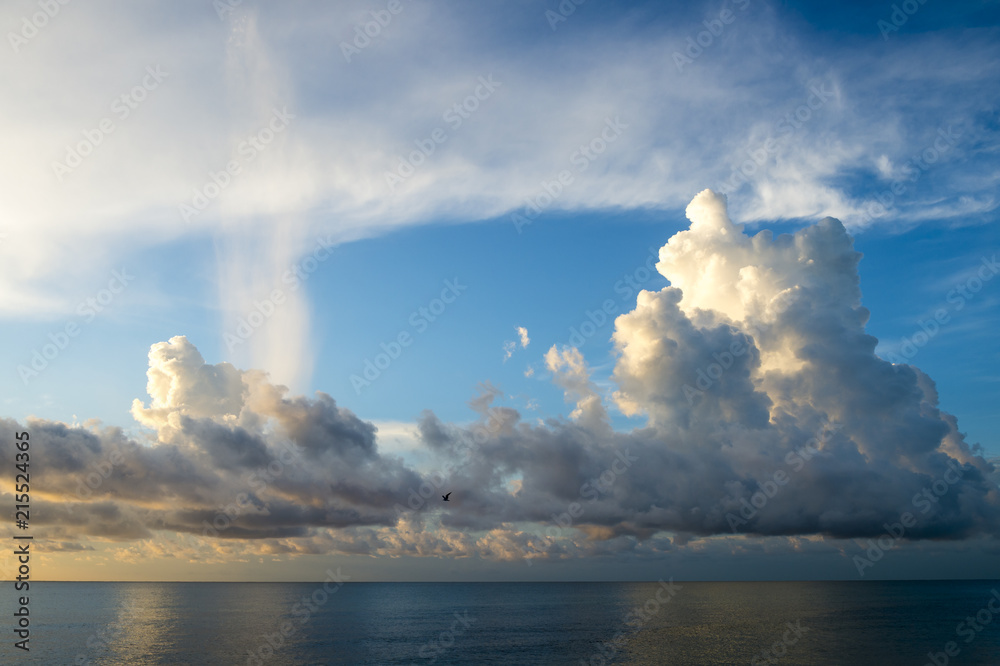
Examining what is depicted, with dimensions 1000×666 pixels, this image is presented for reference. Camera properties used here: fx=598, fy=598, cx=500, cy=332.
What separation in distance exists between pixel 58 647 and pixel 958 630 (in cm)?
22271

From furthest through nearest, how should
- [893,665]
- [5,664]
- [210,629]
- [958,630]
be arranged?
[210,629] → [958,630] → [5,664] → [893,665]

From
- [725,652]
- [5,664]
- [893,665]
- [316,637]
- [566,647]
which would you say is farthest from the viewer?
[316,637]

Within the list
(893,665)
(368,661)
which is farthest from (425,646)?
(893,665)

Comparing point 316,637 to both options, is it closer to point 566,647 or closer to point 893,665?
point 566,647

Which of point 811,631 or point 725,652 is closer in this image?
point 725,652

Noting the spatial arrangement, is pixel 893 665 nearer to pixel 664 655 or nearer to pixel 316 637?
pixel 664 655

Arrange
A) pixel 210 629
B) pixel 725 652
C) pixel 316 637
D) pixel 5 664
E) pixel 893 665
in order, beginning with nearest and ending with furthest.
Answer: pixel 893 665 < pixel 5 664 < pixel 725 652 < pixel 316 637 < pixel 210 629

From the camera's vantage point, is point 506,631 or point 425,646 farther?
point 506,631

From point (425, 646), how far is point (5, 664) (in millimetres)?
78521

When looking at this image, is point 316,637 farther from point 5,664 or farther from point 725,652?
point 725,652

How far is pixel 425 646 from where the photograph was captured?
134 meters

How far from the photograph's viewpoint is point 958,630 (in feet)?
522

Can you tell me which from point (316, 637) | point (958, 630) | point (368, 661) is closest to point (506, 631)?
point (316, 637)

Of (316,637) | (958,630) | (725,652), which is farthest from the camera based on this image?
(958,630)
